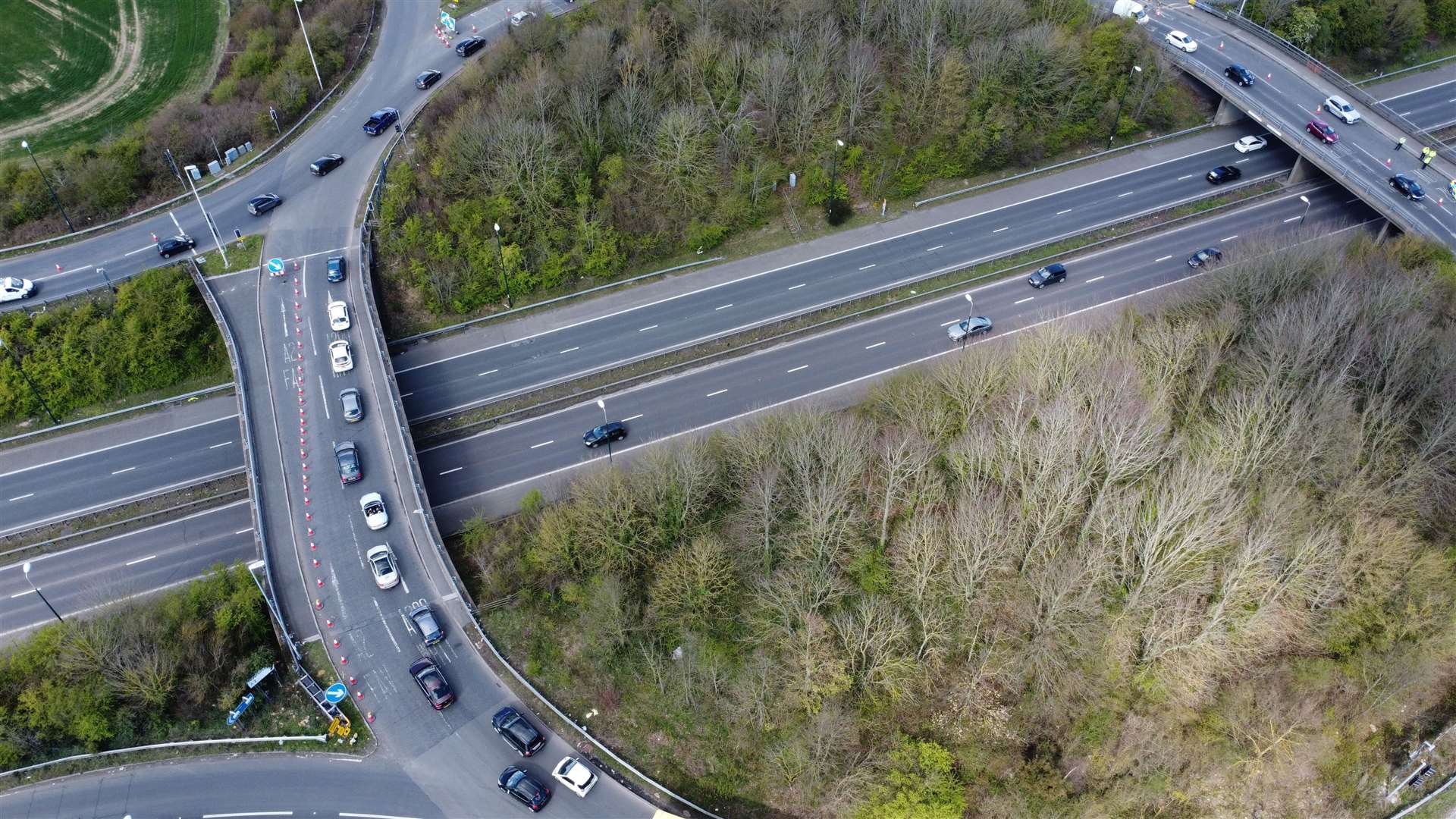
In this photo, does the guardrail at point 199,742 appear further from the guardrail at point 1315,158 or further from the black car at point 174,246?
the guardrail at point 1315,158

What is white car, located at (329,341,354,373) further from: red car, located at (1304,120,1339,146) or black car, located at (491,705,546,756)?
red car, located at (1304,120,1339,146)

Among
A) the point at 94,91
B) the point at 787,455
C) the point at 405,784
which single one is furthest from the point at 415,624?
the point at 94,91

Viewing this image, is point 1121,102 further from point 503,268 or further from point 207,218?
point 207,218

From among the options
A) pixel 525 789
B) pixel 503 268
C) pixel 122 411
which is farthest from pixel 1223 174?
pixel 122 411

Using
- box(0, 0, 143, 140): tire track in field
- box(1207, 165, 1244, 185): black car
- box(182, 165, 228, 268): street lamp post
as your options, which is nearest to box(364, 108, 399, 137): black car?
box(182, 165, 228, 268): street lamp post

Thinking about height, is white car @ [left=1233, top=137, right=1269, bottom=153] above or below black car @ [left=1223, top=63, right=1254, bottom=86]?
below
